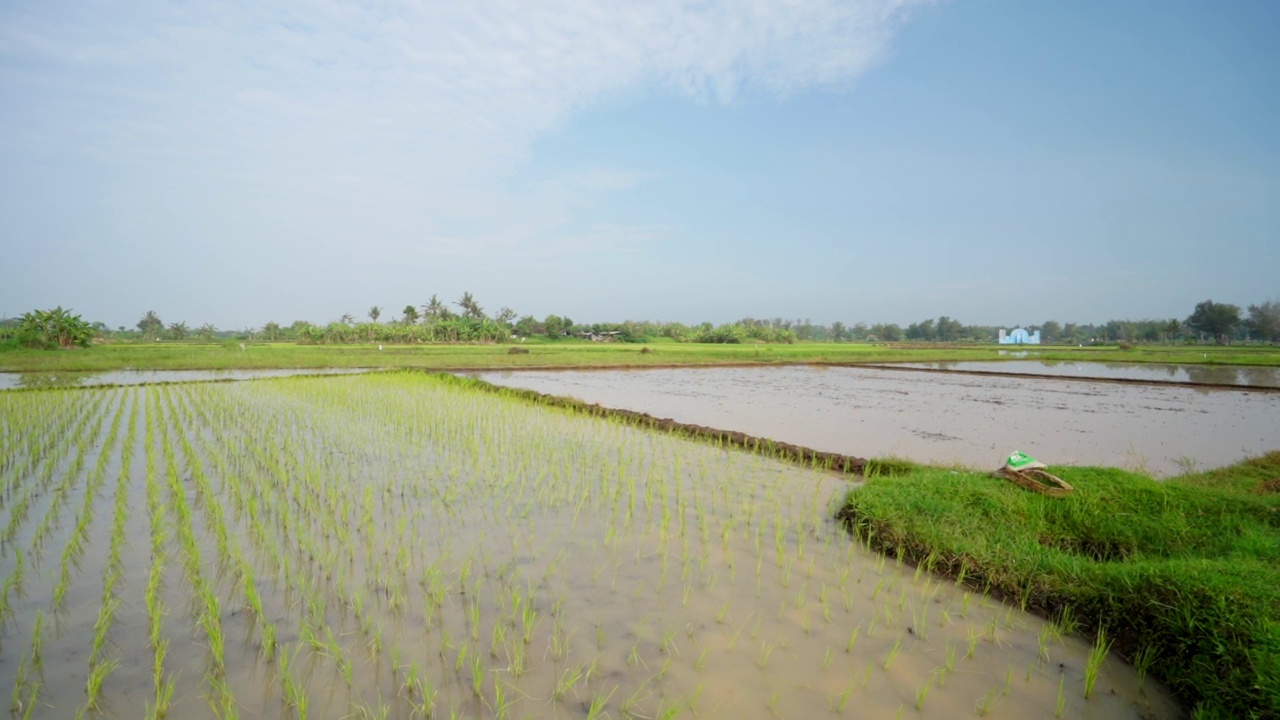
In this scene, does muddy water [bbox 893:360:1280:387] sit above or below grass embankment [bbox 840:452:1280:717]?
below

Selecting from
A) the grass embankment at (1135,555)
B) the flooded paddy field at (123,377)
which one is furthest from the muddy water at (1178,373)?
the flooded paddy field at (123,377)

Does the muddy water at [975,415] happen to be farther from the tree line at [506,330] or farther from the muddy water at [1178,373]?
the tree line at [506,330]

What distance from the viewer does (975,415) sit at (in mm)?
10289

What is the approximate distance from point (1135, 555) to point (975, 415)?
7610 mm

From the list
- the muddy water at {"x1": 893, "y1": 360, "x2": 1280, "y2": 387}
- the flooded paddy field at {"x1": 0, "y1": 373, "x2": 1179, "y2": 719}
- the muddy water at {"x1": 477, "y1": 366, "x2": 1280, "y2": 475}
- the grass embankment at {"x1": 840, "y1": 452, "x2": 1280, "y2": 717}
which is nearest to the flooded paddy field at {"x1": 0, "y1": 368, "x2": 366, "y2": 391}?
the muddy water at {"x1": 477, "y1": 366, "x2": 1280, "y2": 475}

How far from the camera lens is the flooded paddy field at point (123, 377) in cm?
1390

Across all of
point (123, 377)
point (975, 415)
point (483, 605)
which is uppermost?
point (123, 377)

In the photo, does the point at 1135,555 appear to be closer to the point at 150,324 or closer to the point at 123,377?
the point at 123,377

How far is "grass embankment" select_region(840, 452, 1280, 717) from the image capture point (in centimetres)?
227

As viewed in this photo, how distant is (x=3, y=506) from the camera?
173 inches

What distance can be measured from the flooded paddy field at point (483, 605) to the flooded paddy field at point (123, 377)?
433 inches

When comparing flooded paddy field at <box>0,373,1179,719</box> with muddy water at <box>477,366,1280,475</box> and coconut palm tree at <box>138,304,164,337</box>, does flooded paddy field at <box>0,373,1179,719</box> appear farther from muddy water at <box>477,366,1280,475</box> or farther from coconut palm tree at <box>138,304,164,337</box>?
coconut palm tree at <box>138,304,164,337</box>

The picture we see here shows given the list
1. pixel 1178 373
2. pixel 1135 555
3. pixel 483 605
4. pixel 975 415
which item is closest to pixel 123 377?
pixel 483 605

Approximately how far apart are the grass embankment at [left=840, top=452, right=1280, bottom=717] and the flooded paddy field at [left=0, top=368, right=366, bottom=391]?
56.1 feet
